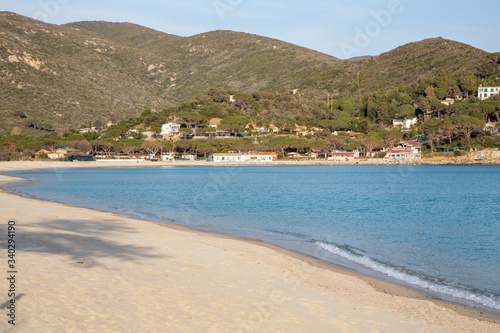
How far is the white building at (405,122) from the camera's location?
424 ft

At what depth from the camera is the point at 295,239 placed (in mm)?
15227

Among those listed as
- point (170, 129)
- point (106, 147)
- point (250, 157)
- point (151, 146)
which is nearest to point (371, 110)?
point (250, 157)

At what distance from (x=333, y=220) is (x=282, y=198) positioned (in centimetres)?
1067

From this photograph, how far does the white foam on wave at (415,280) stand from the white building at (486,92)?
12822cm

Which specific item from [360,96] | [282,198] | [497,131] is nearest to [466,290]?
[282,198]

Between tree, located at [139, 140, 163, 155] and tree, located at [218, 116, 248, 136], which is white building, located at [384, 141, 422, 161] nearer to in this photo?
tree, located at [218, 116, 248, 136]

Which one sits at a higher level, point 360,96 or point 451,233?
point 360,96

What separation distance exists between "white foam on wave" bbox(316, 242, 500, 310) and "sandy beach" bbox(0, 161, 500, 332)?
2.20 feet

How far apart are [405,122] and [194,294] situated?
436ft

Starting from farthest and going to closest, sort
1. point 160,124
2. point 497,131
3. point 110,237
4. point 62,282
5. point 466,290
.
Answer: point 160,124 < point 497,131 < point 110,237 < point 466,290 < point 62,282

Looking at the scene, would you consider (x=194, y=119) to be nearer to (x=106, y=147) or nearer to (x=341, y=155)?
(x=106, y=147)

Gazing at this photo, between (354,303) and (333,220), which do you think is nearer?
(354,303)

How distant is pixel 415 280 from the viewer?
990cm

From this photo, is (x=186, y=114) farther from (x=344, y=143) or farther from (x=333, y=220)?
(x=333, y=220)
